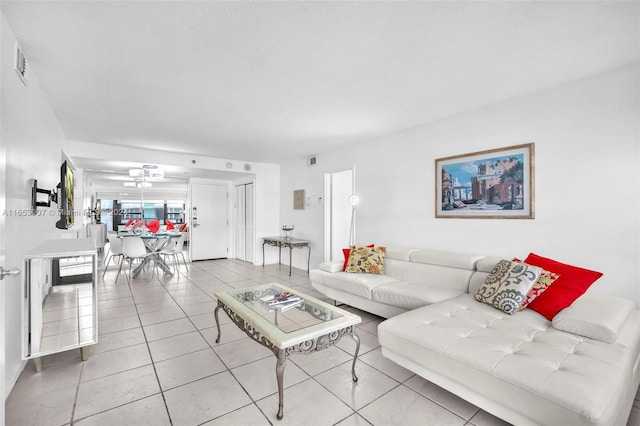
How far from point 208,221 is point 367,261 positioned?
5.05 metres

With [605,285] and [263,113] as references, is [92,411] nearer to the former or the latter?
[263,113]

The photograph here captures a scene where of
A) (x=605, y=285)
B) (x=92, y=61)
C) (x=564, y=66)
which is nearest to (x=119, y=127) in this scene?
(x=92, y=61)

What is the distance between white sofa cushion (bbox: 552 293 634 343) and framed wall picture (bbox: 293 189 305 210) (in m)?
4.57

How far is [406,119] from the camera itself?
3.58 m

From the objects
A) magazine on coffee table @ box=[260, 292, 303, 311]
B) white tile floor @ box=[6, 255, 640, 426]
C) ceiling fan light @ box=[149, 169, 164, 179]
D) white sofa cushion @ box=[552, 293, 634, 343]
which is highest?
ceiling fan light @ box=[149, 169, 164, 179]

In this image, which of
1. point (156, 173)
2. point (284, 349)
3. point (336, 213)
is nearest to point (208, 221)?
point (156, 173)

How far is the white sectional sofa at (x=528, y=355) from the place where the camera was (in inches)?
53.9

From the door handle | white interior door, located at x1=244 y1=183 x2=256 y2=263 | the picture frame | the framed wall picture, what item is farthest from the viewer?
white interior door, located at x1=244 y1=183 x2=256 y2=263

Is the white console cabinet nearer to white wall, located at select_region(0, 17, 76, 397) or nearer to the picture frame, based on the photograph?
white wall, located at select_region(0, 17, 76, 397)

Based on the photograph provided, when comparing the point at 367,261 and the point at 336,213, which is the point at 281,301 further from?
the point at 336,213

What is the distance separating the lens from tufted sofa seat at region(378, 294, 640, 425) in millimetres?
1351

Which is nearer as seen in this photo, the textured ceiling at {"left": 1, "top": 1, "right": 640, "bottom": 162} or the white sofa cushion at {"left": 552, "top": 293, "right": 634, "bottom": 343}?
the textured ceiling at {"left": 1, "top": 1, "right": 640, "bottom": 162}

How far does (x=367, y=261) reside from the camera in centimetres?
376

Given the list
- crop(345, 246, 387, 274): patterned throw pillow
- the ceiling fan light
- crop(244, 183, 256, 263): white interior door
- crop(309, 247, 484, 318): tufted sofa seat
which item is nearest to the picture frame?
crop(309, 247, 484, 318): tufted sofa seat
